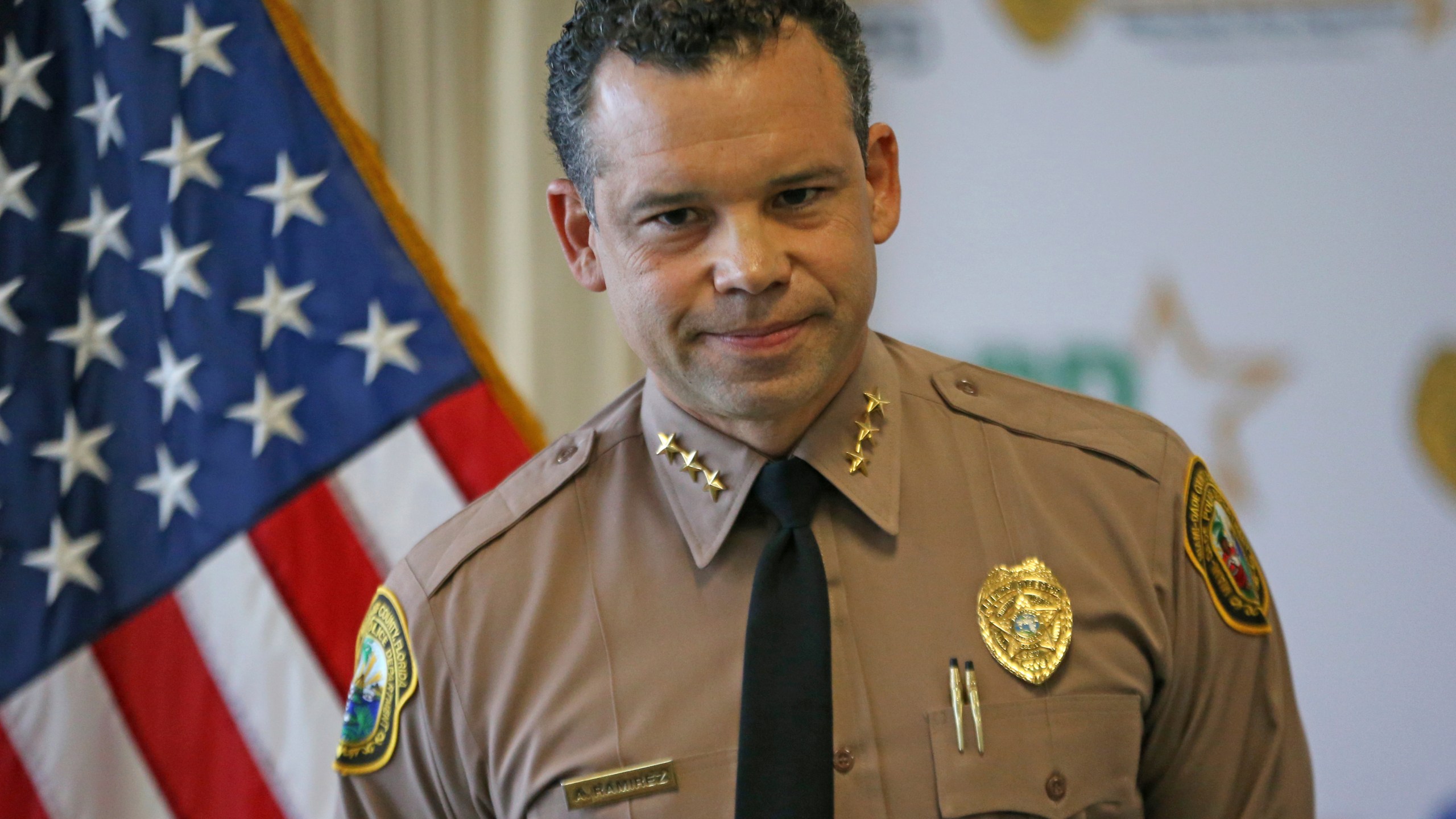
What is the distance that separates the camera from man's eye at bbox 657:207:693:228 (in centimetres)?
99

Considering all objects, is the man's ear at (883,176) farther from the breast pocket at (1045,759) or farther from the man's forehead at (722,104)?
the breast pocket at (1045,759)

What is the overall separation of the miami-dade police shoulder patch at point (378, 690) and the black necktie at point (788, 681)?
347 mm

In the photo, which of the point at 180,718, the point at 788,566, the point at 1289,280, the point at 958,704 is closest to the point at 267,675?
the point at 180,718

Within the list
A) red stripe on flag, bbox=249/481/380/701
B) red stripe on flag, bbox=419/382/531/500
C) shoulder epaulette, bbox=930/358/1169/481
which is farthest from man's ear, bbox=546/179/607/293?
red stripe on flag, bbox=249/481/380/701

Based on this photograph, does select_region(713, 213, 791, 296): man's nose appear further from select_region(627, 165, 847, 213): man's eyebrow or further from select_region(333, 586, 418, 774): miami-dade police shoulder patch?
select_region(333, 586, 418, 774): miami-dade police shoulder patch

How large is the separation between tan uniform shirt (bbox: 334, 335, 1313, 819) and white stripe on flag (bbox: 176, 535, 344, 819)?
0.54 meters

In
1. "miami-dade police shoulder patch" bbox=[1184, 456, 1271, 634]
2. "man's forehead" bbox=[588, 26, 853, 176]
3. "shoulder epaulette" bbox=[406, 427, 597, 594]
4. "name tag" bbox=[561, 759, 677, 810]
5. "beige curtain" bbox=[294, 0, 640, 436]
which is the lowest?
"miami-dade police shoulder patch" bbox=[1184, 456, 1271, 634]

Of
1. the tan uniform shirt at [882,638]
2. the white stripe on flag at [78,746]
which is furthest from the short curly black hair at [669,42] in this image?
the white stripe on flag at [78,746]

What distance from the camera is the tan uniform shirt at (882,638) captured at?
1.02 meters

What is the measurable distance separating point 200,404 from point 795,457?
101 cm

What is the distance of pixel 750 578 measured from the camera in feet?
3.54

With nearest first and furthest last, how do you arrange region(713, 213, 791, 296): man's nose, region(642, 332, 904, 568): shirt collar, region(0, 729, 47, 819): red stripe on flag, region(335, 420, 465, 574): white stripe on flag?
region(713, 213, 791, 296): man's nose → region(642, 332, 904, 568): shirt collar → region(0, 729, 47, 819): red stripe on flag → region(335, 420, 465, 574): white stripe on flag

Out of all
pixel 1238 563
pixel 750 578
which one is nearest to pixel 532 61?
pixel 750 578

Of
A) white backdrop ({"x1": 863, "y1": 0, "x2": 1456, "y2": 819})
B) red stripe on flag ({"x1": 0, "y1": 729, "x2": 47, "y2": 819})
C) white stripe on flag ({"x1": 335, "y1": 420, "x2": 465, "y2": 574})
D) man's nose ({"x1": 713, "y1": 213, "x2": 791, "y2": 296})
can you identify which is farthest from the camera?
white backdrop ({"x1": 863, "y1": 0, "x2": 1456, "y2": 819})
